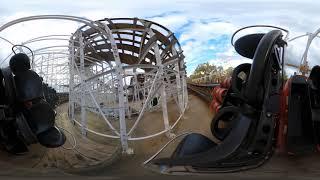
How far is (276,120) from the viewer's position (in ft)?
3.80

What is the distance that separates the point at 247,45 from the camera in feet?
3.95

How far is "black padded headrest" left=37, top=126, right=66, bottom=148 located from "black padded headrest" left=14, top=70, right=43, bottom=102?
13 centimetres

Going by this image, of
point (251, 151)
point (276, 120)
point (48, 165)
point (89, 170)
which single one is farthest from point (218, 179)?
point (48, 165)

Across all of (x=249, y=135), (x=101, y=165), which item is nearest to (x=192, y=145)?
(x=249, y=135)

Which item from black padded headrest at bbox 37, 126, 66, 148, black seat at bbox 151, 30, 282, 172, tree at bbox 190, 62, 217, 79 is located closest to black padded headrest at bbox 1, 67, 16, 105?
black padded headrest at bbox 37, 126, 66, 148

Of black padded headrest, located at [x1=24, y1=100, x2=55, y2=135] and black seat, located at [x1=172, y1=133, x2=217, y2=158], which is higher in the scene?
black padded headrest, located at [x1=24, y1=100, x2=55, y2=135]

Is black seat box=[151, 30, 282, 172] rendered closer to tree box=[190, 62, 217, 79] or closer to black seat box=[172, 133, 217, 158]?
black seat box=[172, 133, 217, 158]

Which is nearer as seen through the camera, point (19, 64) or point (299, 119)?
point (299, 119)

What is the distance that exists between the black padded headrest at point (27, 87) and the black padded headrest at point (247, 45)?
631mm

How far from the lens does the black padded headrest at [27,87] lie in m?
1.41

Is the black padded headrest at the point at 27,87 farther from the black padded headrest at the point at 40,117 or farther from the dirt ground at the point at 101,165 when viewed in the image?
the dirt ground at the point at 101,165

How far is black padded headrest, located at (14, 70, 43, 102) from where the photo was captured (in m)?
1.41

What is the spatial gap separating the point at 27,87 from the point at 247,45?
689 millimetres

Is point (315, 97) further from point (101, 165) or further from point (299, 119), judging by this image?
point (101, 165)
